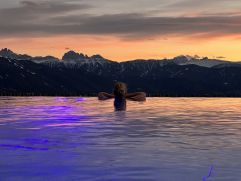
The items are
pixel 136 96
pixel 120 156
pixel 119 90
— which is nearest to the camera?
pixel 120 156

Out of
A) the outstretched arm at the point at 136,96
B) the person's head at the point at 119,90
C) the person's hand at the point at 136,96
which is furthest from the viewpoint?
the person's hand at the point at 136,96

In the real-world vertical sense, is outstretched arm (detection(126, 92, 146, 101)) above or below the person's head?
below

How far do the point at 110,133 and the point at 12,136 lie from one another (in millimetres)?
6746

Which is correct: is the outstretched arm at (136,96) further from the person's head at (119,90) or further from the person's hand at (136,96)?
the person's head at (119,90)

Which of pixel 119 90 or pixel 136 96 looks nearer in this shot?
pixel 119 90

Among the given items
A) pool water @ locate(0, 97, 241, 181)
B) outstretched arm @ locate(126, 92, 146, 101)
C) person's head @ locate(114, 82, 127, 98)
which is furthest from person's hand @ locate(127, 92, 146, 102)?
pool water @ locate(0, 97, 241, 181)

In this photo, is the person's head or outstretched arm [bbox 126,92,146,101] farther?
outstretched arm [bbox 126,92,146,101]

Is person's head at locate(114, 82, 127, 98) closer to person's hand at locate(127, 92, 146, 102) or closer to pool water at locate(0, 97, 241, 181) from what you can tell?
person's hand at locate(127, 92, 146, 102)

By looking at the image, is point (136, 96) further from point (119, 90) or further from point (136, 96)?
point (119, 90)

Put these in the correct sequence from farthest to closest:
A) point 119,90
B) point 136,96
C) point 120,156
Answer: point 136,96, point 119,90, point 120,156

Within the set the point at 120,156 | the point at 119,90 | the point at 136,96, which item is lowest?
the point at 136,96

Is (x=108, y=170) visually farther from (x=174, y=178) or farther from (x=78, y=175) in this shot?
(x=174, y=178)

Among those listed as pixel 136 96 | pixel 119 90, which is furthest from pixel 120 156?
pixel 136 96

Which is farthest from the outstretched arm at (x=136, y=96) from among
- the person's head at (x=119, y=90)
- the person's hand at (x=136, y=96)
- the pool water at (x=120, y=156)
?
the pool water at (x=120, y=156)
